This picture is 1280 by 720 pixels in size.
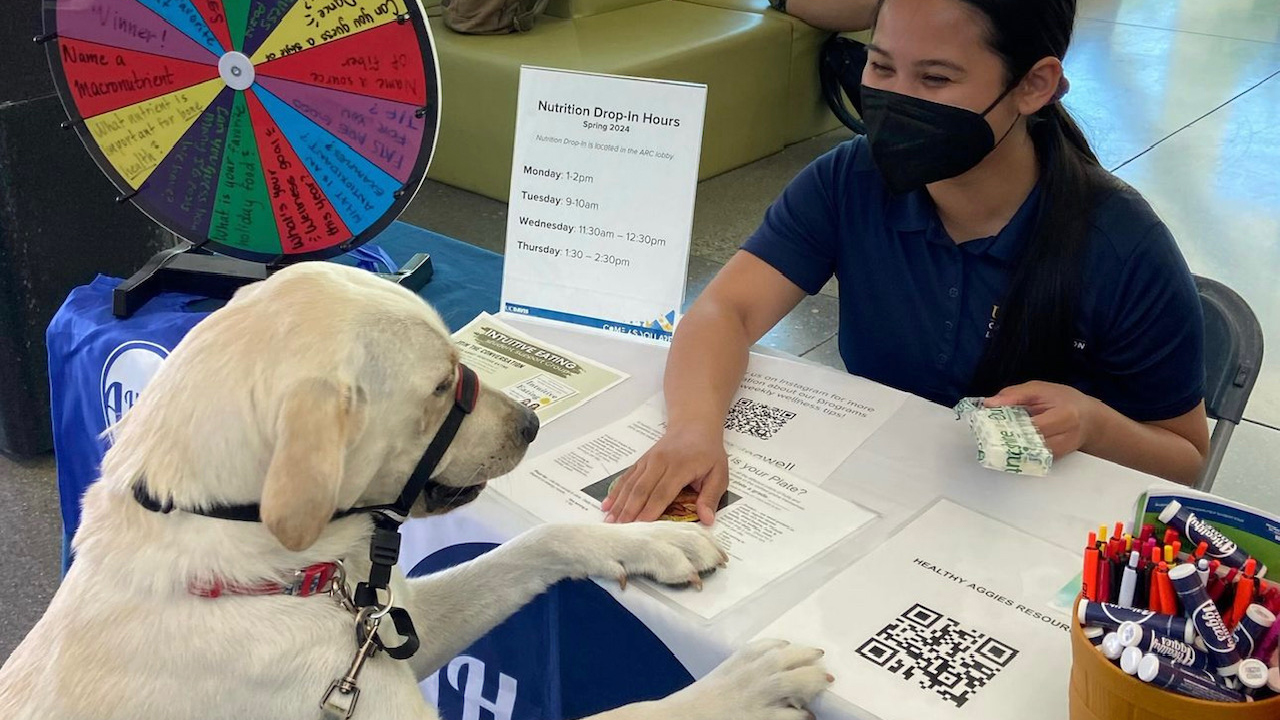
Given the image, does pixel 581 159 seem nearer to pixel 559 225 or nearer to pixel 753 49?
pixel 559 225

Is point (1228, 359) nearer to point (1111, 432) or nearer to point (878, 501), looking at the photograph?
point (1111, 432)

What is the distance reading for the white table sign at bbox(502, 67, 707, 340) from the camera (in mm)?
1545

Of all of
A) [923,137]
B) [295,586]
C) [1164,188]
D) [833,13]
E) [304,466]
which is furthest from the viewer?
[833,13]

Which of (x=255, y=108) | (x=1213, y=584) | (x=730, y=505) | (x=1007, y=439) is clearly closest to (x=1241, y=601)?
(x=1213, y=584)

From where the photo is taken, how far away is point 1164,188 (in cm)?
439

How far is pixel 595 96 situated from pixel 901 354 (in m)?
0.62

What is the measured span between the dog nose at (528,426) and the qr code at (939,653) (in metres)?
0.45

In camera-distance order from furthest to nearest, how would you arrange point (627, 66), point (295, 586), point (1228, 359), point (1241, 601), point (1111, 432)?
point (627, 66) → point (1228, 359) → point (1111, 432) → point (295, 586) → point (1241, 601)

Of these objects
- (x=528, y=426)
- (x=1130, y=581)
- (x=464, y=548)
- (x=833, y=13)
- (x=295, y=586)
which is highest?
(x=833, y=13)

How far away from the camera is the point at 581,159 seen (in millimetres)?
1604

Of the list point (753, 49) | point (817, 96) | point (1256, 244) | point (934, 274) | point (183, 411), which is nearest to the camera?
point (183, 411)

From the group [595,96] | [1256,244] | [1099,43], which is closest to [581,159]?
[595,96]

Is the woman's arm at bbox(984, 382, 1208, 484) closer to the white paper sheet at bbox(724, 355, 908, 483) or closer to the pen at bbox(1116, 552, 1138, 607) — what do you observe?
the white paper sheet at bbox(724, 355, 908, 483)

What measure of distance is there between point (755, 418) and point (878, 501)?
244 mm
